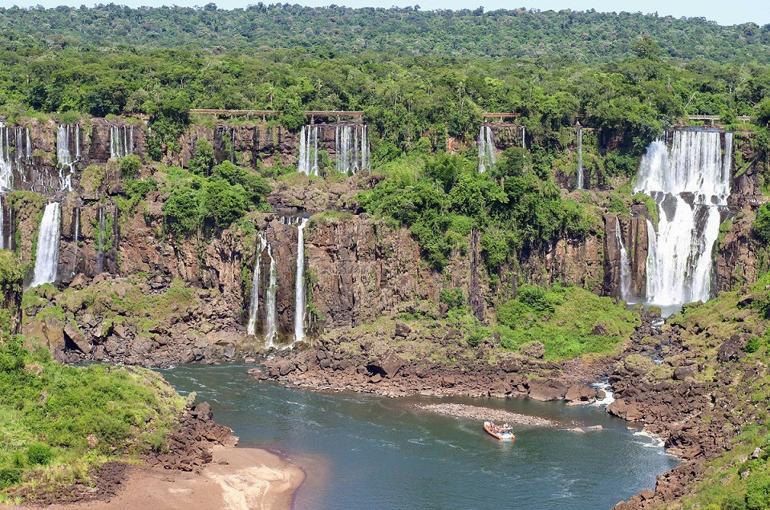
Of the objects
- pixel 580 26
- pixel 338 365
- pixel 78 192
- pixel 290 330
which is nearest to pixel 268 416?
pixel 338 365

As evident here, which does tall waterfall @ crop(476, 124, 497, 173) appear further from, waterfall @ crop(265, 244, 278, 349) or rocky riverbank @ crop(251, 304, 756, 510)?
waterfall @ crop(265, 244, 278, 349)

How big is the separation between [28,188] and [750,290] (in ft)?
137

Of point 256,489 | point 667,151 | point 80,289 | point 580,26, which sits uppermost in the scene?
point 580,26

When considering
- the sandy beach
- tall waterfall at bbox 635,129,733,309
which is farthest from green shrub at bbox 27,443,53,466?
tall waterfall at bbox 635,129,733,309

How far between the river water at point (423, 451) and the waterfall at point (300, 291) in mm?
6461

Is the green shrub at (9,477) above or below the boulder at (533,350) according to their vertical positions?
below

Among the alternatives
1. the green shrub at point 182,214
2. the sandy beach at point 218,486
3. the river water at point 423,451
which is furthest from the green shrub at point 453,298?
the sandy beach at point 218,486

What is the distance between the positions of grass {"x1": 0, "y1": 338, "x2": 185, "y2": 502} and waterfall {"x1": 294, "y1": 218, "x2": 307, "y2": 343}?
54.2ft

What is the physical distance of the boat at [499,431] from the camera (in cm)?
6762

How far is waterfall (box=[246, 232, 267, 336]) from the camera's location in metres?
83.0

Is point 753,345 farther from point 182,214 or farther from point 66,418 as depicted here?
point 66,418

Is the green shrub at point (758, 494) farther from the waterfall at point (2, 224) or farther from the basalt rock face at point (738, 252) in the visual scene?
the waterfall at point (2, 224)

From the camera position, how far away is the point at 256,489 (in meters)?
61.4

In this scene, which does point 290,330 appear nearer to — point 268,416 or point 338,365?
point 338,365
